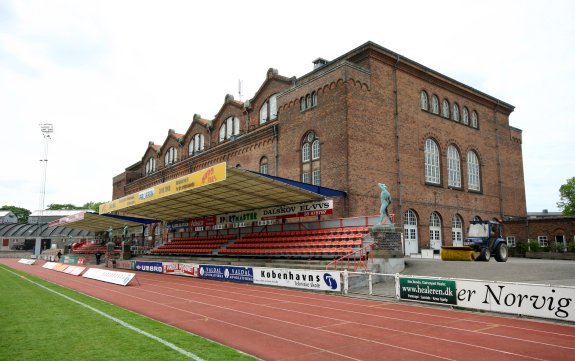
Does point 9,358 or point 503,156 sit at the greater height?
point 503,156

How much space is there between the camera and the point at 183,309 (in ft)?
44.3

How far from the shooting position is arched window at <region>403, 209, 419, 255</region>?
30.1m

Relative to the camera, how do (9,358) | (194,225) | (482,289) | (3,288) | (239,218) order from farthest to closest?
(194,225)
(239,218)
(3,288)
(482,289)
(9,358)

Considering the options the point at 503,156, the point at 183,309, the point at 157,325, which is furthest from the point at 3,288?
the point at 503,156

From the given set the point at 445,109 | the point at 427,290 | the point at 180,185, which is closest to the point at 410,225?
the point at 445,109

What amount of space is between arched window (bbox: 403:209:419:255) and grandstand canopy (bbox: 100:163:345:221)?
22.1ft

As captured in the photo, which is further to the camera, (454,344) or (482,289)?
(482,289)

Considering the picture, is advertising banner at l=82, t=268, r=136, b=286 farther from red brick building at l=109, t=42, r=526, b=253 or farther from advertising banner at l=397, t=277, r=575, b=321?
advertising banner at l=397, t=277, r=575, b=321

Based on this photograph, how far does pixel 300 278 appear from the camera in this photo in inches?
735

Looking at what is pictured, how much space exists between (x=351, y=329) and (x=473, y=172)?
104ft

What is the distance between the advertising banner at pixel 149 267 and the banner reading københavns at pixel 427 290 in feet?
67.2

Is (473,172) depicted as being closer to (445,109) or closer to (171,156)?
(445,109)

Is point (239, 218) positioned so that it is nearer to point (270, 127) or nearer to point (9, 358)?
point (270, 127)

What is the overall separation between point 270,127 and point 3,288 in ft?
69.5
